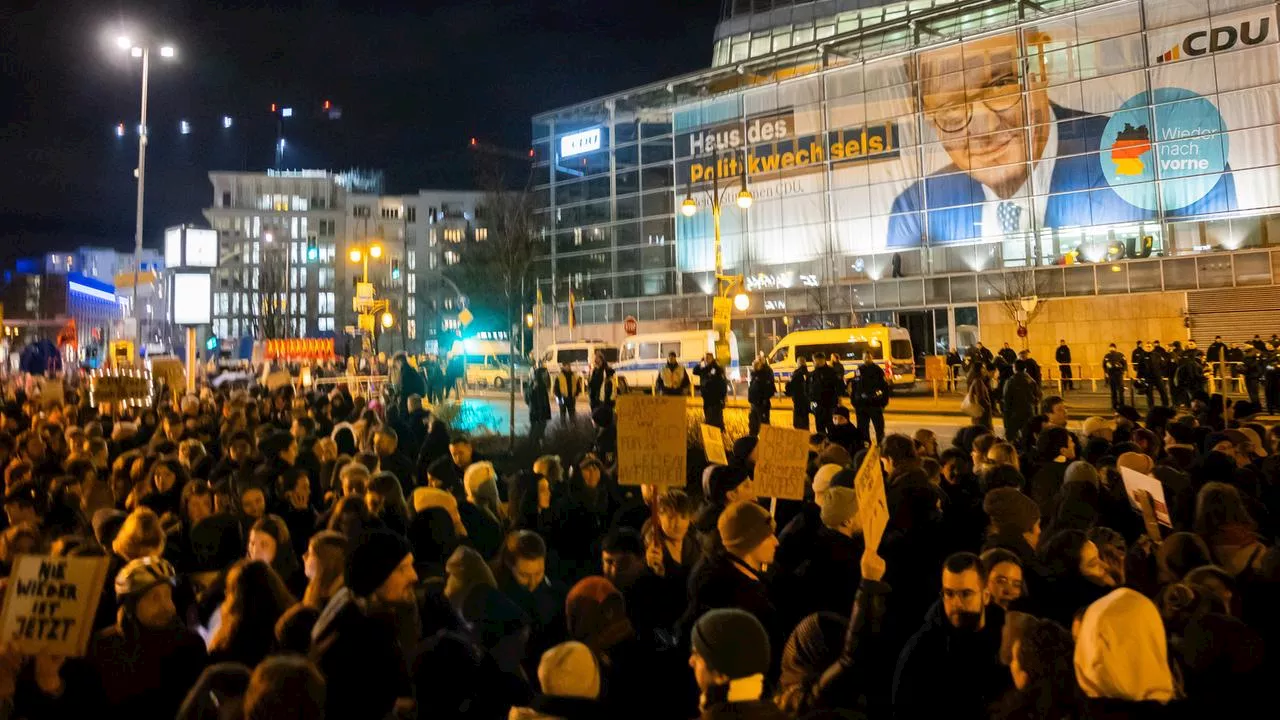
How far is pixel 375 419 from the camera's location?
1158 centimetres

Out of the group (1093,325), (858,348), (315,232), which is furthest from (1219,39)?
(315,232)

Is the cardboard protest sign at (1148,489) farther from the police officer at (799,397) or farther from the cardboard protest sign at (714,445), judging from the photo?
the police officer at (799,397)

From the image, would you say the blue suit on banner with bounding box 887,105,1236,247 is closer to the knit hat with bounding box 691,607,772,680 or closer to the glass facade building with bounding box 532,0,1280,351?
the glass facade building with bounding box 532,0,1280,351

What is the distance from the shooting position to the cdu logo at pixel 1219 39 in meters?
33.4

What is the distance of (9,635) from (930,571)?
4106 millimetres

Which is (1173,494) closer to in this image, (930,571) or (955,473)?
(955,473)

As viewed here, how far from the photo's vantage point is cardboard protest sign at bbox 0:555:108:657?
3.38 meters

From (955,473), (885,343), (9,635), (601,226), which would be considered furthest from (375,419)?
(601,226)

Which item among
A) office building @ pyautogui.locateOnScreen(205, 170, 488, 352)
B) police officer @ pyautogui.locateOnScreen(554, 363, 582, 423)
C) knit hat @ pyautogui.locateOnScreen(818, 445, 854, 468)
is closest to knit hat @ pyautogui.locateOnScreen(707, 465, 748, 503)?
knit hat @ pyautogui.locateOnScreen(818, 445, 854, 468)

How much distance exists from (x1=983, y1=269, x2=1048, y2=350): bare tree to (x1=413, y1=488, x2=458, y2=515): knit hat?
3318cm

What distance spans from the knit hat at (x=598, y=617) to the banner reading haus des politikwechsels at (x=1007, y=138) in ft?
114

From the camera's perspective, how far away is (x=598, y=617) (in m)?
3.72

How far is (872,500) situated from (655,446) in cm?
247

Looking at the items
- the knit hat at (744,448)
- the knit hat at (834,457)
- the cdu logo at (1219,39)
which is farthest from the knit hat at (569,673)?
the cdu logo at (1219,39)
